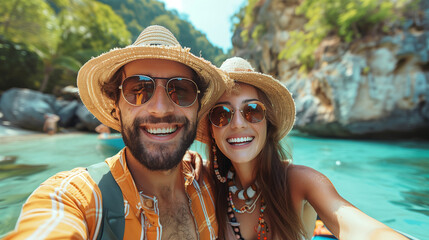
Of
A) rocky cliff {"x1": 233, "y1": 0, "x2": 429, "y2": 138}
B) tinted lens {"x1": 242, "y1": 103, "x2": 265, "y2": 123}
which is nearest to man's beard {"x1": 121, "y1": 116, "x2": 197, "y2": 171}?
tinted lens {"x1": 242, "y1": 103, "x2": 265, "y2": 123}

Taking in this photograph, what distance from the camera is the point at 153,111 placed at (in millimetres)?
1374

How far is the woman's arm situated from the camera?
1029 millimetres

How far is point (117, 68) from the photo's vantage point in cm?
155

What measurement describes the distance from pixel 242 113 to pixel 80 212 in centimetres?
117

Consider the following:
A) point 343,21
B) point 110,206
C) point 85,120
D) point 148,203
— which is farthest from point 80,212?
point 85,120

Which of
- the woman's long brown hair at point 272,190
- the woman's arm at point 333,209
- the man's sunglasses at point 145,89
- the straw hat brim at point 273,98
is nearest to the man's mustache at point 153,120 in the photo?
the man's sunglasses at point 145,89

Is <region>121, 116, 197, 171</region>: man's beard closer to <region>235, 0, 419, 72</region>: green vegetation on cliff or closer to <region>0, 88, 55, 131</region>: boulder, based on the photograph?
<region>235, 0, 419, 72</region>: green vegetation on cliff

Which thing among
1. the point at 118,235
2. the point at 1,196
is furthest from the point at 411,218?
the point at 1,196

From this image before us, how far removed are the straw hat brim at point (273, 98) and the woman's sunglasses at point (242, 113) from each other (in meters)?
0.18

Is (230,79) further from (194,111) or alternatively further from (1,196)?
(1,196)

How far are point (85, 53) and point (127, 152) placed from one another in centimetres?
2103

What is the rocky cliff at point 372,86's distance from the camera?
847cm

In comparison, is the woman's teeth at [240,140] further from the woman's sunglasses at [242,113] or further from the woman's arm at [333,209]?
the woman's arm at [333,209]

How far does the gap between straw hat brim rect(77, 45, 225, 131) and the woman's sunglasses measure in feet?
0.40
